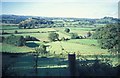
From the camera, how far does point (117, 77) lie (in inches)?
267

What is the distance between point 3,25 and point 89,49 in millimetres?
2256

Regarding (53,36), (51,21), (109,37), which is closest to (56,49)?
(53,36)

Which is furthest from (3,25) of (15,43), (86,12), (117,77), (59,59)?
(117,77)

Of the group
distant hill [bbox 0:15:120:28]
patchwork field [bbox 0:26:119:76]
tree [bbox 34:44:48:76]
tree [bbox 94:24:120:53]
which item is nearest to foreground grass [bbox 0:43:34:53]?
patchwork field [bbox 0:26:119:76]

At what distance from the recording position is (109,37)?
267 inches

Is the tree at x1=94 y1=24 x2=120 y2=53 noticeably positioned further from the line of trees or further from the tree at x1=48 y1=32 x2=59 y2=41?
the line of trees

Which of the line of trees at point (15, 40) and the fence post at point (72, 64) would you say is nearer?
the fence post at point (72, 64)

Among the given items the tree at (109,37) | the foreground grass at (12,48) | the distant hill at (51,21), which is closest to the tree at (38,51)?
the foreground grass at (12,48)

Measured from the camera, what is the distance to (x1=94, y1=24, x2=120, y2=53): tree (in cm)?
676

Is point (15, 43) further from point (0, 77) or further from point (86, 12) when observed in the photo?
point (86, 12)

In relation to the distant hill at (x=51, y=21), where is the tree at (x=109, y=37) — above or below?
below

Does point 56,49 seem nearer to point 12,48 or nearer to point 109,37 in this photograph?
point 12,48

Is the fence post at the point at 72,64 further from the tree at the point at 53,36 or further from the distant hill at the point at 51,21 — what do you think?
the distant hill at the point at 51,21

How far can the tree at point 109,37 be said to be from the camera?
6.76 meters
